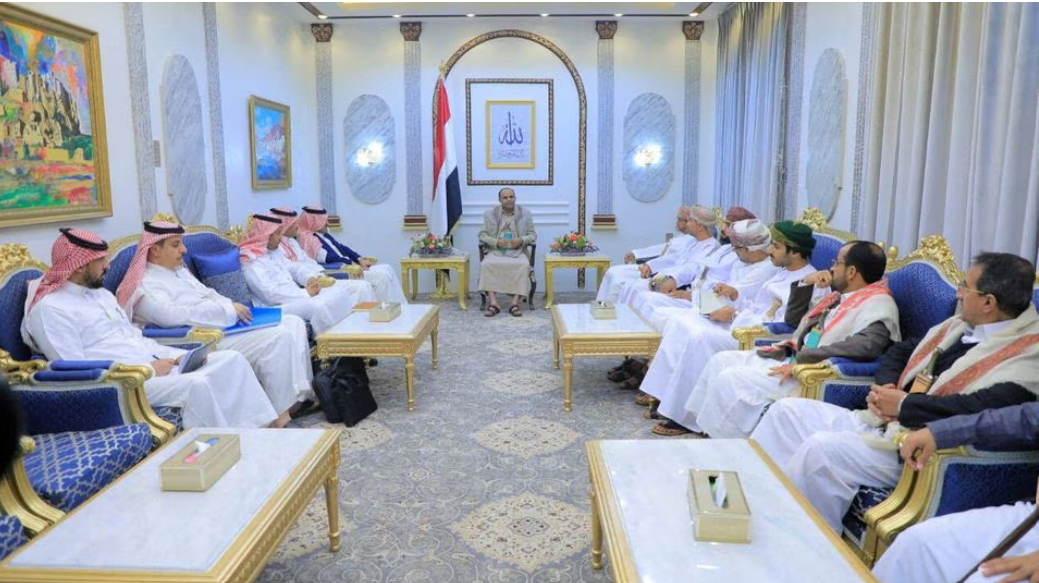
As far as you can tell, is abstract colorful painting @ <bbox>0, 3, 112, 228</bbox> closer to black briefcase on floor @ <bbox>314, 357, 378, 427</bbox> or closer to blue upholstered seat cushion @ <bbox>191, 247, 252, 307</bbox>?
blue upholstered seat cushion @ <bbox>191, 247, 252, 307</bbox>

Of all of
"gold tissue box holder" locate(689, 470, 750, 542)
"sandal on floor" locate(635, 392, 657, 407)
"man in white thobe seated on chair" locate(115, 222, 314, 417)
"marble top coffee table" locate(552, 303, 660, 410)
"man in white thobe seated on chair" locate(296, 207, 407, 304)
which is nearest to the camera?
"gold tissue box holder" locate(689, 470, 750, 542)

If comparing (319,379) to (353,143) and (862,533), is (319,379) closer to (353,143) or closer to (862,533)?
(862,533)

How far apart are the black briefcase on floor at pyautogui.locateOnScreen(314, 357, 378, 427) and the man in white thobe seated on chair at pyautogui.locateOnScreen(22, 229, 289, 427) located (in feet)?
2.36

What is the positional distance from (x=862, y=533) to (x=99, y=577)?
2245 mm

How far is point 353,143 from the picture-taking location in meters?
8.84

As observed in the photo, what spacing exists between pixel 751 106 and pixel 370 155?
179 inches

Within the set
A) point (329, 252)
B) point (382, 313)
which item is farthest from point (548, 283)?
point (382, 313)

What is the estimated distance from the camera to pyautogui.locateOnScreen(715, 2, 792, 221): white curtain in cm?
616

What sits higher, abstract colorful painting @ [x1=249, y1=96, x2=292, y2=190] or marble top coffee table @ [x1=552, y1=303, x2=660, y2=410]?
abstract colorful painting @ [x1=249, y1=96, x2=292, y2=190]

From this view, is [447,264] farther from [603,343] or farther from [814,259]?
[814,259]

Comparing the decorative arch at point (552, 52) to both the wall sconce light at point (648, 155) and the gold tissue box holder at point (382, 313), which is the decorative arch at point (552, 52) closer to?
the wall sconce light at point (648, 155)

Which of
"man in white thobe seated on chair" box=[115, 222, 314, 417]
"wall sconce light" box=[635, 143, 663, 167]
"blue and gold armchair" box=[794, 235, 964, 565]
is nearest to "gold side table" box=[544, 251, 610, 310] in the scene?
"wall sconce light" box=[635, 143, 663, 167]

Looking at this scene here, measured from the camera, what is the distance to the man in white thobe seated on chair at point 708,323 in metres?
4.13

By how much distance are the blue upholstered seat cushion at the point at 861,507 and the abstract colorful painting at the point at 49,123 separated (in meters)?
4.06
